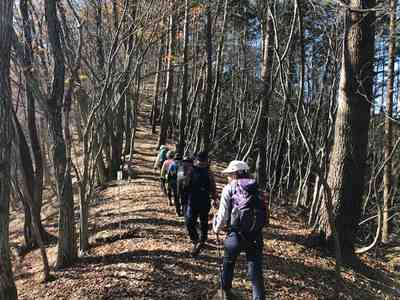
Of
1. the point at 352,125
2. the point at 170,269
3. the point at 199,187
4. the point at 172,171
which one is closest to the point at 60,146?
the point at 199,187

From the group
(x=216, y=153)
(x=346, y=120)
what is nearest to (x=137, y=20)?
(x=346, y=120)

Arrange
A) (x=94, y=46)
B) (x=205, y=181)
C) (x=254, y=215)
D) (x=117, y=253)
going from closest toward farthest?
(x=254, y=215) → (x=205, y=181) → (x=117, y=253) → (x=94, y=46)

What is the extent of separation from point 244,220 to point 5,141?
2.89 meters

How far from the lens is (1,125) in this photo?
4.12m

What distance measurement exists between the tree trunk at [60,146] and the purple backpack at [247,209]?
3.55m

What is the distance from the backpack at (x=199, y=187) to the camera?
6961mm

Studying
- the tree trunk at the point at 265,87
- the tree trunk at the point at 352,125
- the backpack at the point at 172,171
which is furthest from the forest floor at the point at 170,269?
the tree trunk at the point at 265,87

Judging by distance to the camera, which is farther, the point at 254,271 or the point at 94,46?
the point at 94,46

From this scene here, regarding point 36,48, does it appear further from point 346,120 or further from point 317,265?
point 317,265

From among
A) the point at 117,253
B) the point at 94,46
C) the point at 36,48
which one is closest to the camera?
the point at 117,253

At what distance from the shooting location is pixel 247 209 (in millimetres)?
4910

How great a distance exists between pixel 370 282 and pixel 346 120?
2980 millimetres

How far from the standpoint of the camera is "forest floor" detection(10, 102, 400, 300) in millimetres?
6102

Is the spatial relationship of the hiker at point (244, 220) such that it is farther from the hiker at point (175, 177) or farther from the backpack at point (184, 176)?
the hiker at point (175, 177)
